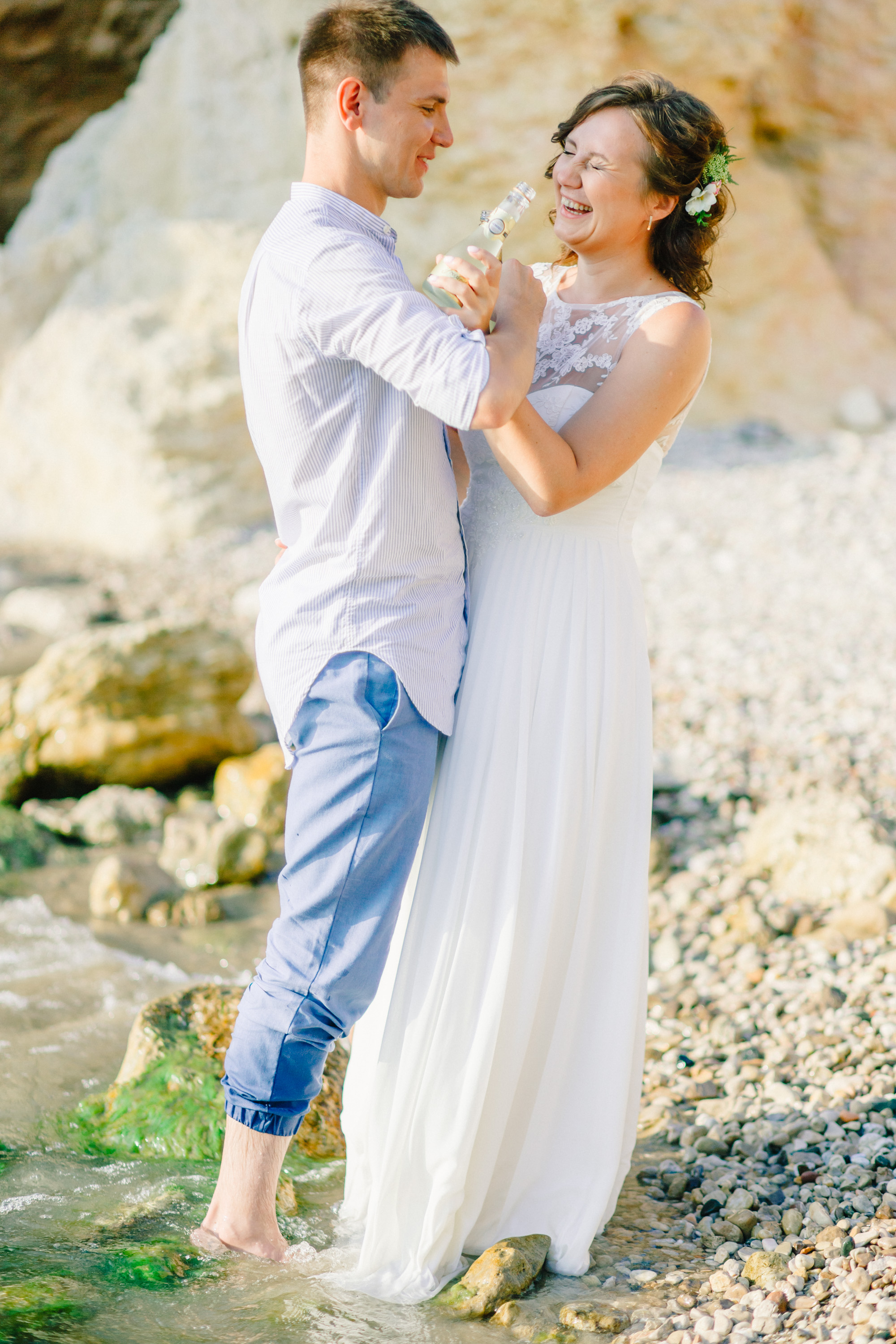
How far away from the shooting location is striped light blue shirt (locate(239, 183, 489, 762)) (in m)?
1.94

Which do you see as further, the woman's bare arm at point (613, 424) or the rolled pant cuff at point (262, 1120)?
the rolled pant cuff at point (262, 1120)

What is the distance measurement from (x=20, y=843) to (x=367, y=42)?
3.72 metres

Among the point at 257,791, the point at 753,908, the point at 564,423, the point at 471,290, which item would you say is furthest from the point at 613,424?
the point at 257,791

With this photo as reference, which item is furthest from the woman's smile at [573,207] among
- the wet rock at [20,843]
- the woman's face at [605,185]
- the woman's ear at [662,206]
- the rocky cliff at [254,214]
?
the rocky cliff at [254,214]

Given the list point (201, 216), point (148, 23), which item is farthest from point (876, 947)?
point (148, 23)

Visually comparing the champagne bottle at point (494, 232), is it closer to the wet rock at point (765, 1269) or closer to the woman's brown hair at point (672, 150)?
the woman's brown hair at point (672, 150)

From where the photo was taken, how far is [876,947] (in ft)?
12.4

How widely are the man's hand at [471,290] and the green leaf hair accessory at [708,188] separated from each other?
0.73 meters

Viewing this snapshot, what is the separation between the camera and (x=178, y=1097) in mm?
2891

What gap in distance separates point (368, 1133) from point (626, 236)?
191 cm

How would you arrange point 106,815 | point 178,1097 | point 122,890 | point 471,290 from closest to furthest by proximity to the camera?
point 471,290 → point 178,1097 → point 122,890 → point 106,815

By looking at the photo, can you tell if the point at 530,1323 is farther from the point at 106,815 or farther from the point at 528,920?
the point at 106,815

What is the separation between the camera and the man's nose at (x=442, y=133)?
2156 millimetres

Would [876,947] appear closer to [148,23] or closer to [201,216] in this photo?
[201,216]
